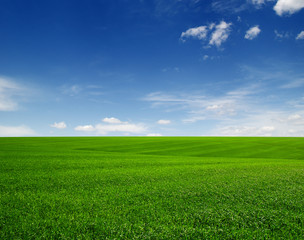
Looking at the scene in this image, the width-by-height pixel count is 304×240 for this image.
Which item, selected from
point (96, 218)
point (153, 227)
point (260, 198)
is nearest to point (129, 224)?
point (153, 227)

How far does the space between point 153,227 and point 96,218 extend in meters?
1.70

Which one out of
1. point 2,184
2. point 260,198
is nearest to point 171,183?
point 260,198

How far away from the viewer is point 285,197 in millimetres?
7449

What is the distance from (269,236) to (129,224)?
3.56m

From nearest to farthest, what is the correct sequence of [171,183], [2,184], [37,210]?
1. [37,210]
2. [2,184]
3. [171,183]

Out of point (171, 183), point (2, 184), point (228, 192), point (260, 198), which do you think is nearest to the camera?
point (260, 198)

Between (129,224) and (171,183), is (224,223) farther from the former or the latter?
(171,183)

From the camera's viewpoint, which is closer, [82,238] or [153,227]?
[82,238]

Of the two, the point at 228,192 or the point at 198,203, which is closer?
the point at 198,203

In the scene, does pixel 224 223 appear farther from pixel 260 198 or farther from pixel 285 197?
pixel 285 197

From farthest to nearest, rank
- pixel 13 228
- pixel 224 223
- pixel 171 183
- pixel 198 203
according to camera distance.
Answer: pixel 171 183 → pixel 198 203 → pixel 224 223 → pixel 13 228

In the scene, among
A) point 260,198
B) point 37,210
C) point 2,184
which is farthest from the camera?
point 2,184

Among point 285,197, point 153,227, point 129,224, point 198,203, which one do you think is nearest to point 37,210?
point 129,224

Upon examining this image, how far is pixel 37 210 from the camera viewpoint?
5.98 metres
